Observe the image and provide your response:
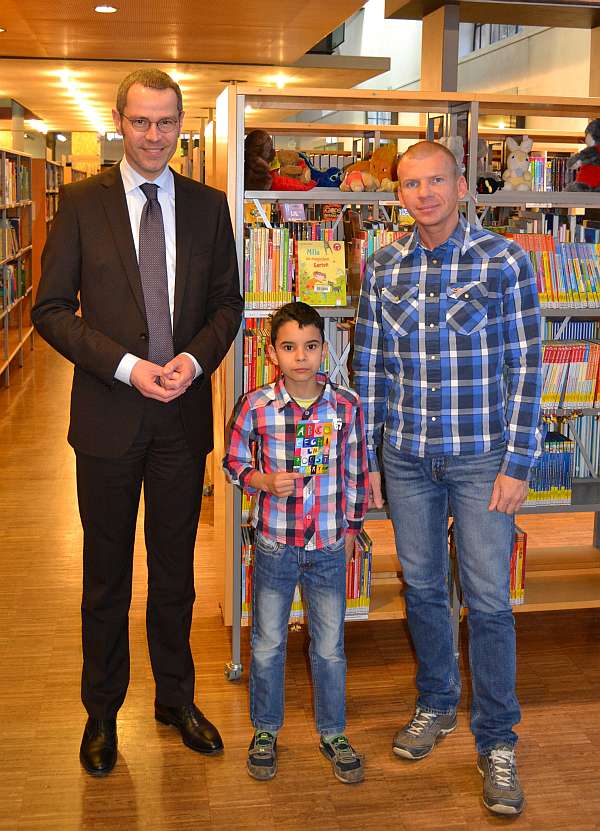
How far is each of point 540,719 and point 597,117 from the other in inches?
93.5

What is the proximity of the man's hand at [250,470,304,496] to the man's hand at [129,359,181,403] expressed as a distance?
356 mm

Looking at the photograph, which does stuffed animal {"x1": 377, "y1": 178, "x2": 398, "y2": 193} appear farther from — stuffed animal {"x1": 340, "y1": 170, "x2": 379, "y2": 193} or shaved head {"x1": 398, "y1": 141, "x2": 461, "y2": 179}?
shaved head {"x1": 398, "y1": 141, "x2": 461, "y2": 179}

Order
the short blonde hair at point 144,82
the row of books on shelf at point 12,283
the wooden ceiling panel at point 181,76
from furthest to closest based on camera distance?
the wooden ceiling panel at point 181,76 < the row of books on shelf at point 12,283 < the short blonde hair at point 144,82

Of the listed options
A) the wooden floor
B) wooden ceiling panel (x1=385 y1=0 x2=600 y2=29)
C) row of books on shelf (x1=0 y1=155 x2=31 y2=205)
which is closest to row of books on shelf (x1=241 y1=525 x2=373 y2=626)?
the wooden floor

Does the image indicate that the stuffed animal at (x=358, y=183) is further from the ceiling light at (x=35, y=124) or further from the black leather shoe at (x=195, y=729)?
the ceiling light at (x=35, y=124)

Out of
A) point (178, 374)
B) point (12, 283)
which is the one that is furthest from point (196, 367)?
point (12, 283)

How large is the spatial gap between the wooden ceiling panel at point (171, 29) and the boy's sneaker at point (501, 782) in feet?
23.7

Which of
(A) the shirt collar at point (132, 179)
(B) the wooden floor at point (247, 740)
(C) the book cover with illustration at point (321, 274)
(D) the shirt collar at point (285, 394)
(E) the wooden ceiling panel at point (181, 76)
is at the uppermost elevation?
(E) the wooden ceiling panel at point (181, 76)

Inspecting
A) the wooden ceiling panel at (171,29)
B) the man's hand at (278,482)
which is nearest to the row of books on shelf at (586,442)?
the man's hand at (278,482)

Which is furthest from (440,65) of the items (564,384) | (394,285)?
(394,285)

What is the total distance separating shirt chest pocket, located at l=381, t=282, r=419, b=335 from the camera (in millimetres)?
2756

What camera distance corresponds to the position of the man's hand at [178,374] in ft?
8.57

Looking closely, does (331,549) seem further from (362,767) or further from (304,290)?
(304,290)

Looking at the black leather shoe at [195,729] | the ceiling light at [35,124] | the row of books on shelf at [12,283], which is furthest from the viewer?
the ceiling light at [35,124]
